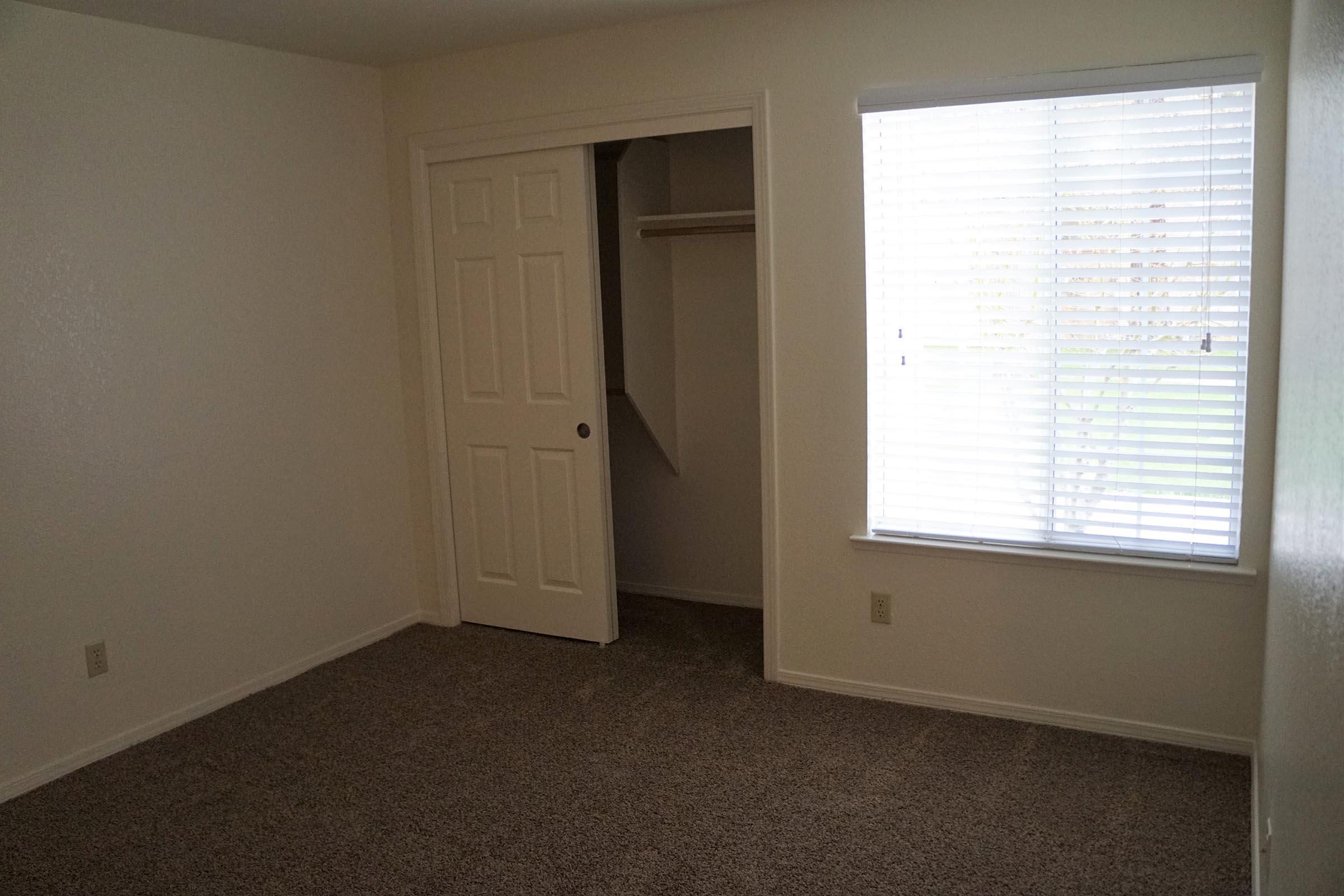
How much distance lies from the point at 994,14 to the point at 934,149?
16.6 inches

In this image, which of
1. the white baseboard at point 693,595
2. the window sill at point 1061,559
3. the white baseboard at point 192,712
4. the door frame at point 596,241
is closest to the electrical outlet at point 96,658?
the white baseboard at point 192,712

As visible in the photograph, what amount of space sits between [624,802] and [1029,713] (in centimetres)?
138

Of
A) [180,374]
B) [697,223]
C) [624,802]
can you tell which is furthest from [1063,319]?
[180,374]

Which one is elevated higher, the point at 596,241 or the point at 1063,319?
the point at 596,241

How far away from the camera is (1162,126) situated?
2.90 m

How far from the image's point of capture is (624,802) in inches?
114

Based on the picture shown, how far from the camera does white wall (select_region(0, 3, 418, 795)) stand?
10.2 feet

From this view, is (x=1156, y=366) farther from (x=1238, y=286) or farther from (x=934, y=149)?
(x=934, y=149)

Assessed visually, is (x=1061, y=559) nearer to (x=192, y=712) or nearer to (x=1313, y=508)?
(x=1313, y=508)

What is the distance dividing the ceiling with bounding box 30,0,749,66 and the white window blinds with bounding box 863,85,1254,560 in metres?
1.01

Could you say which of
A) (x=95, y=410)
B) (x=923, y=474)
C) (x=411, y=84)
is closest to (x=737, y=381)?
(x=923, y=474)

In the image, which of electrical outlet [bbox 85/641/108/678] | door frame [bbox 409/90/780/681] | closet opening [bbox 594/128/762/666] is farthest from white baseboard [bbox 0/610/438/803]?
closet opening [bbox 594/128/762/666]

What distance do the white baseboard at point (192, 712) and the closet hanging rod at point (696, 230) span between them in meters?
1.97

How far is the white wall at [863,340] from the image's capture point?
9.41ft
